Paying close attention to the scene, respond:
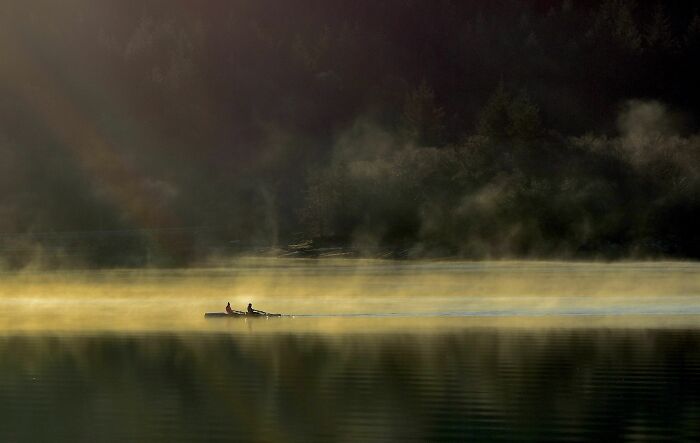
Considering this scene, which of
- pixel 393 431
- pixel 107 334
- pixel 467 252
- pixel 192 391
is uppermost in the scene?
pixel 467 252

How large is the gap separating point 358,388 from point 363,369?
6161 mm

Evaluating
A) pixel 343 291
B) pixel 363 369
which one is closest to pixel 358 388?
pixel 363 369

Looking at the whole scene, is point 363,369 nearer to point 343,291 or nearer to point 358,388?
point 358,388

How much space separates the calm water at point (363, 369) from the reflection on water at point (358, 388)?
9 cm

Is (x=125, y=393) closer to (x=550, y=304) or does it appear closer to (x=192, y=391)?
(x=192, y=391)

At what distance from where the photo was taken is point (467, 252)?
520 feet

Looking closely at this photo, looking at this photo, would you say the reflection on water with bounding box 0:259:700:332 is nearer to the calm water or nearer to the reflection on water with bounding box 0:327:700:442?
the calm water

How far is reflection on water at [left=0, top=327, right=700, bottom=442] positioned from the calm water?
0.09 metres

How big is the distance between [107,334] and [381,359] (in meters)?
23.9

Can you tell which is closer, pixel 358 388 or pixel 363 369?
pixel 358 388

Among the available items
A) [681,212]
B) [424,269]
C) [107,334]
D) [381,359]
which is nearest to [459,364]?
[381,359]

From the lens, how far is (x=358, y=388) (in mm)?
49375

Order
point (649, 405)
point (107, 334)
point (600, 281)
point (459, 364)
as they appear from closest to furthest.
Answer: point (649, 405) < point (459, 364) < point (107, 334) < point (600, 281)

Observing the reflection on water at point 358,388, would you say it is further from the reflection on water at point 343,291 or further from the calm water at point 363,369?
the reflection on water at point 343,291
